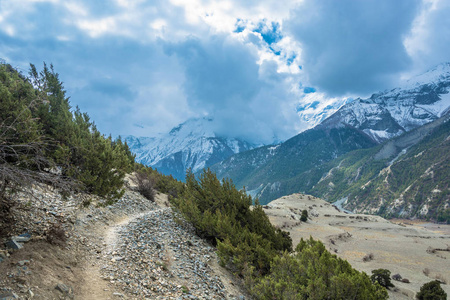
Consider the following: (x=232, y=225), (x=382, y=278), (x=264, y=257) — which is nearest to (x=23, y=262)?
(x=264, y=257)

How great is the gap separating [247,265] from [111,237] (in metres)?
9.09

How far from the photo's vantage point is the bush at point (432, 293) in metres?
19.6

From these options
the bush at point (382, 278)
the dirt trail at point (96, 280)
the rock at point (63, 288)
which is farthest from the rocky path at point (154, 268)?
the bush at point (382, 278)

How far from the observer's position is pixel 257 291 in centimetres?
1320

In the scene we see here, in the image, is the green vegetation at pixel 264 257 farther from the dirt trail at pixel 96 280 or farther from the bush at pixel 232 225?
the dirt trail at pixel 96 280

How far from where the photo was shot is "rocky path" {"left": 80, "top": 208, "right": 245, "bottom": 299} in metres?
10.3

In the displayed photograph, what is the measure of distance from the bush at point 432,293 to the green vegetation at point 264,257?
8.12 meters

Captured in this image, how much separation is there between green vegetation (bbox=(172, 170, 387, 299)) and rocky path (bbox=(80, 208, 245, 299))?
4.51ft

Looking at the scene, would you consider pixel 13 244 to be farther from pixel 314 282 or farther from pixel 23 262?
pixel 314 282

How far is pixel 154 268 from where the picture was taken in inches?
499

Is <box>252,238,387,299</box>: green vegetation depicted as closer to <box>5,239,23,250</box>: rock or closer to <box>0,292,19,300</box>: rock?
<box>0,292,19,300</box>: rock

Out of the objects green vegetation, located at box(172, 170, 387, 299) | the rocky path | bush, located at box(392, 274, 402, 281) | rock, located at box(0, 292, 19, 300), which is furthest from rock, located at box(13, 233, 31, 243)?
bush, located at box(392, 274, 402, 281)

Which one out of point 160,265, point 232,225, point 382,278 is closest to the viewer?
point 160,265

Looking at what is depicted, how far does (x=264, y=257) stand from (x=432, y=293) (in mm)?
15397
